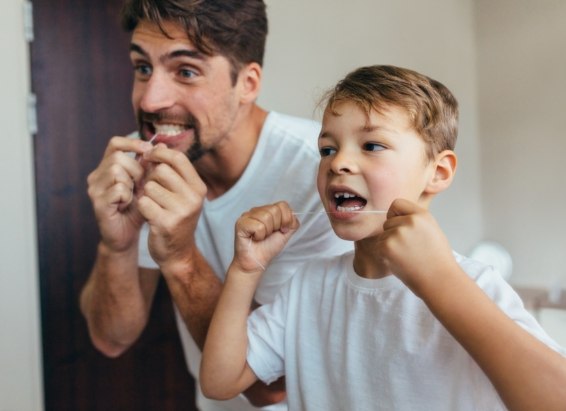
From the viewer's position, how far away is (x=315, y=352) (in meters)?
0.72

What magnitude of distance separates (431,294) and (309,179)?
44cm

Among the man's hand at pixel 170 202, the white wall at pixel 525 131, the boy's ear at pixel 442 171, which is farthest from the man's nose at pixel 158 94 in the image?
the white wall at pixel 525 131

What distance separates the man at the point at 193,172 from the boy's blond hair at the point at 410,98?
0.25 m

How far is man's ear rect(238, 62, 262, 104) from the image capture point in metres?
1.04

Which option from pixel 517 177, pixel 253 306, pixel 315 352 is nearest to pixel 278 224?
pixel 315 352

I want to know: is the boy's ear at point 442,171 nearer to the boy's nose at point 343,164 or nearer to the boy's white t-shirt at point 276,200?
the boy's nose at point 343,164

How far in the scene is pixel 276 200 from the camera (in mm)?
990

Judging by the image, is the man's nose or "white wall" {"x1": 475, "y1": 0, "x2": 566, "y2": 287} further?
"white wall" {"x1": 475, "y1": 0, "x2": 566, "y2": 287}

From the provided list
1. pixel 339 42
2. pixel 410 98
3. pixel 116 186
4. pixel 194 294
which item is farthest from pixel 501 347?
pixel 339 42

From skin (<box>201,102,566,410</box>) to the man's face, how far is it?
32 centimetres

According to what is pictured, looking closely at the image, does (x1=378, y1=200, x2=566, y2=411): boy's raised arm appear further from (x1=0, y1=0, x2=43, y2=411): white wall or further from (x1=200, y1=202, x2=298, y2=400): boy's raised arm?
(x1=0, y1=0, x2=43, y2=411): white wall

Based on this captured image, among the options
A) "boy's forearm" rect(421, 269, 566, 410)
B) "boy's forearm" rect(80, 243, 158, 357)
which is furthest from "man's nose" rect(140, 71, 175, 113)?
"boy's forearm" rect(421, 269, 566, 410)

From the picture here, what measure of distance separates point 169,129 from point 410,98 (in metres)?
0.47

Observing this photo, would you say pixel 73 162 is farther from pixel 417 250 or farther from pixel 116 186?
pixel 417 250
